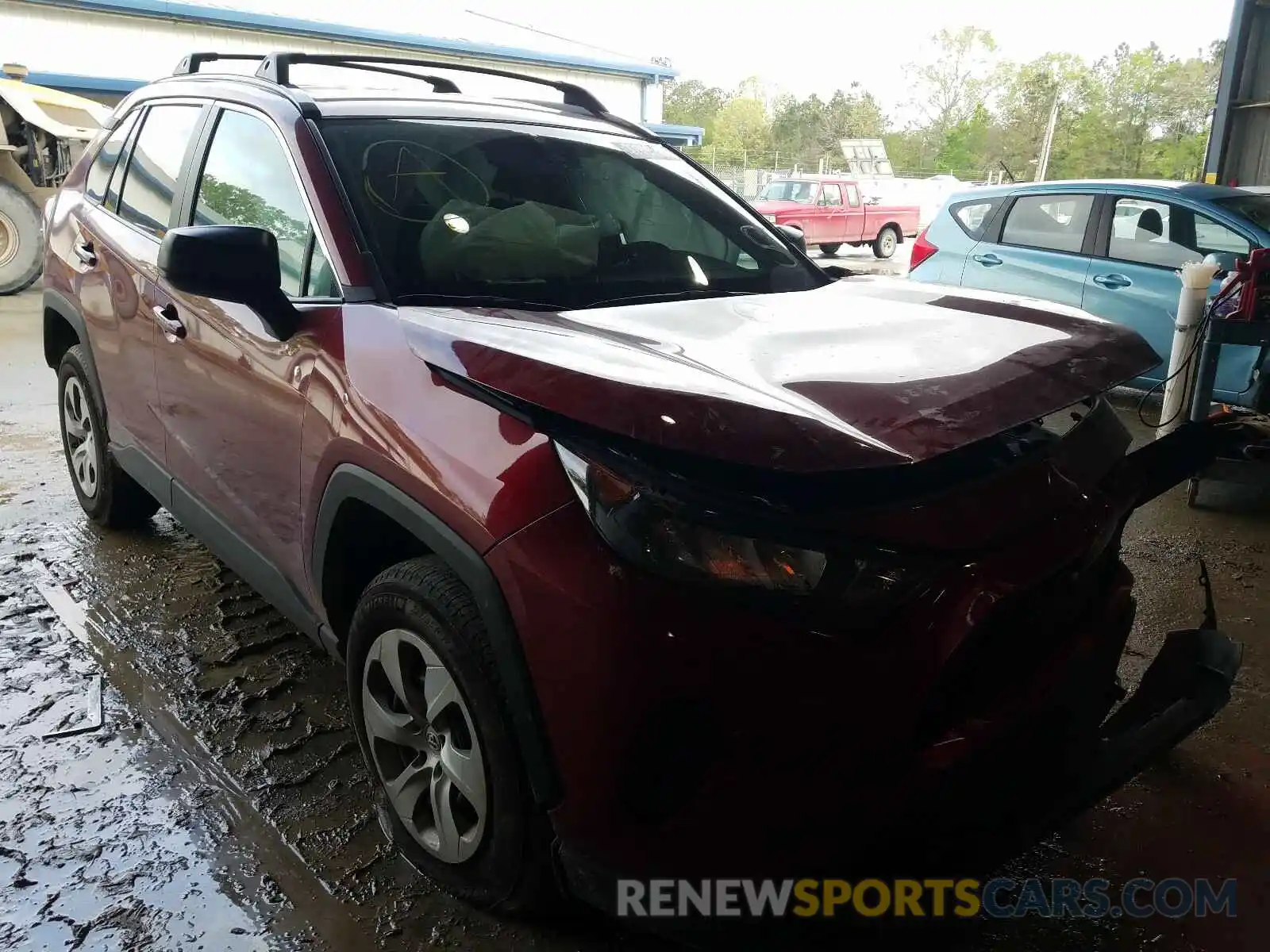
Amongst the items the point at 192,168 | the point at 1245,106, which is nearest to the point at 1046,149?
the point at 1245,106

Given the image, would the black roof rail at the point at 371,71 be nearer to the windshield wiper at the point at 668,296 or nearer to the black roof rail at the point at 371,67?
the black roof rail at the point at 371,67

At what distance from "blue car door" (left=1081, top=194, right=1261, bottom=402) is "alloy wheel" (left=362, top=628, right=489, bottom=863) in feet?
17.7

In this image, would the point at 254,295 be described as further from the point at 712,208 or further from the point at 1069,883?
the point at 1069,883

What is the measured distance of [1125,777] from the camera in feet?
5.87

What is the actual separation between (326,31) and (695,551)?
22291 mm

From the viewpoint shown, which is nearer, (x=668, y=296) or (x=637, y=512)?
(x=637, y=512)

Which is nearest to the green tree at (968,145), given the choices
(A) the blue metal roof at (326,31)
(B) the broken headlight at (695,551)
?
(A) the blue metal roof at (326,31)

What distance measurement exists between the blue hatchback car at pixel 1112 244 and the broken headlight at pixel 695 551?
494 cm

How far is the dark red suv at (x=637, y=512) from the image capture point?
140 centimetres

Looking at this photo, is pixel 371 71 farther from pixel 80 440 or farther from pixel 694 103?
pixel 694 103

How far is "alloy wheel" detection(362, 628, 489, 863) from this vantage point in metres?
1.74

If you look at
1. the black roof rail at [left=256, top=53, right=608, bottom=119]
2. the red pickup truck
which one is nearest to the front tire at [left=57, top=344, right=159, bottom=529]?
the black roof rail at [left=256, top=53, right=608, bottom=119]

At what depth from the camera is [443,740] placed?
1.82 metres

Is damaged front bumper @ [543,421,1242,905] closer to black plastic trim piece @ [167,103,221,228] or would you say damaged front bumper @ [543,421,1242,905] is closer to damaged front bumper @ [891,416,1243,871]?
damaged front bumper @ [891,416,1243,871]
